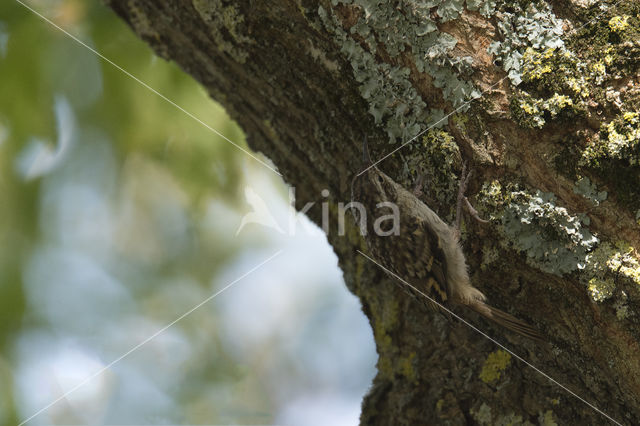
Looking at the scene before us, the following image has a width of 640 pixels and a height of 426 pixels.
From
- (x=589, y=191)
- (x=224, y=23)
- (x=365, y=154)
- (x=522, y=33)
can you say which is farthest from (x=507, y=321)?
(x=224, y=23)

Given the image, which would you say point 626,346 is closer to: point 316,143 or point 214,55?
point 316,143

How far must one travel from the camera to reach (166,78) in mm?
2549

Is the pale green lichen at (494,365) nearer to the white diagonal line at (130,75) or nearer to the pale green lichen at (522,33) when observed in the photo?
the pale green lichen at (522,33)

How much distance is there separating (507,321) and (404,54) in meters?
0.82

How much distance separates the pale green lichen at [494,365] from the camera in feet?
5.71

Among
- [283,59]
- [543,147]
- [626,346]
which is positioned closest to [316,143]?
[283,59]

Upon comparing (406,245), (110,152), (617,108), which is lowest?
(617,108)

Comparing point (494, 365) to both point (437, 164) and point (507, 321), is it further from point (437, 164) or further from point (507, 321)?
point (437, 164)

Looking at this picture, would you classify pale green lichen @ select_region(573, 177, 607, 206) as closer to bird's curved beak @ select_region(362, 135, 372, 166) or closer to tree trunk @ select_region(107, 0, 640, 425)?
tree trunk @ select_region(107, 0, 640, 425)

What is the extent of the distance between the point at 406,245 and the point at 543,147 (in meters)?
0.86

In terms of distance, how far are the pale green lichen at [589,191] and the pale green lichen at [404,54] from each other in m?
0.33

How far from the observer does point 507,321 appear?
64.6 inches

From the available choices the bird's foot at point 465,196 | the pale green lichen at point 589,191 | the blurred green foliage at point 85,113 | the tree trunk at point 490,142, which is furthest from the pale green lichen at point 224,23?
the pale green lichen at point 589,191

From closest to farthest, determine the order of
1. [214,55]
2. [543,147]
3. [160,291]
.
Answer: [543,147] < [214,55] < [160,291]
